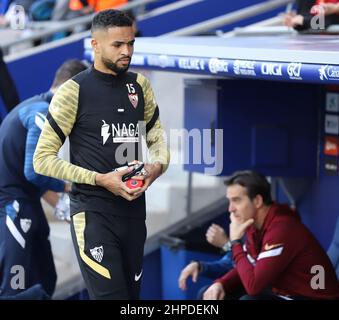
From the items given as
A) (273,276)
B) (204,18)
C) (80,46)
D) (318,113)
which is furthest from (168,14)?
(273,276)

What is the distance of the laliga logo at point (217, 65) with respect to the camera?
18.5 ft

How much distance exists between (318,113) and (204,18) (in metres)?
3.70

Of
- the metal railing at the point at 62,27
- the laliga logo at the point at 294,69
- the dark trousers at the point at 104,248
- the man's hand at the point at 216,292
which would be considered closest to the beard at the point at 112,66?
the dark trousers at the point at 104,248

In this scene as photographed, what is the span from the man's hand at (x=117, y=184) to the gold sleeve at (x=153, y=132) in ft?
0.99

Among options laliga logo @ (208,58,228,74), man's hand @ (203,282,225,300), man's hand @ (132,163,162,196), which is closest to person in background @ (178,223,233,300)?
man's hand @ (203,282,225,300)

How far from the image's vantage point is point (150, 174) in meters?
4.61

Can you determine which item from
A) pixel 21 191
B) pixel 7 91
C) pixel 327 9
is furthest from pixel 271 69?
pixel 7 91

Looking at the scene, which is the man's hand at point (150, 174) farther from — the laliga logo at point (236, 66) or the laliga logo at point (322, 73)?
the laliga logo at point (236, 66)

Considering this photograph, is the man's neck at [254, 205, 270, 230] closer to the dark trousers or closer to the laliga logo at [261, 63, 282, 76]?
the laliga logo at [261, 63, 282, 76]

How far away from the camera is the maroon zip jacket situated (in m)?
5.68

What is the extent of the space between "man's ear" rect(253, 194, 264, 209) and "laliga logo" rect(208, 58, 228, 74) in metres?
0.79

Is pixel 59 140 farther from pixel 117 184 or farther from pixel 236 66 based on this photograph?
pixel 236 66
